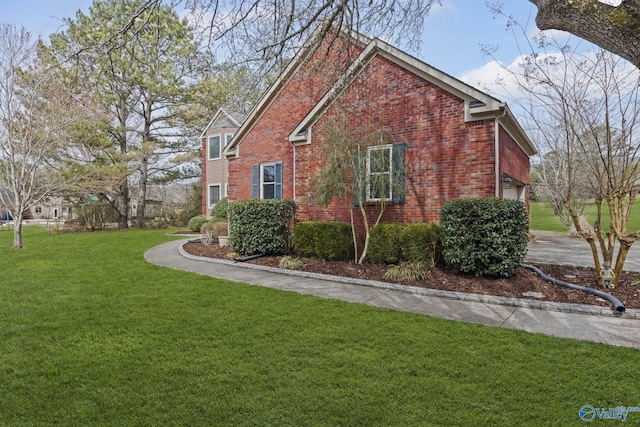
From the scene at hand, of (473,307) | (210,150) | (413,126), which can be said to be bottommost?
(473,307)

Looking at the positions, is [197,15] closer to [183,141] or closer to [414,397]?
[414,397]

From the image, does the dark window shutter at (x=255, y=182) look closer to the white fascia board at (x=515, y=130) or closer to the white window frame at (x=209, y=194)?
the white fascia board at (x=515, y=130)

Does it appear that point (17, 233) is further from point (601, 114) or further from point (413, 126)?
point (601, 114)

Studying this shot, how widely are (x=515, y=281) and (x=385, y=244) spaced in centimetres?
268

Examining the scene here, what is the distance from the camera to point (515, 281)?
641 centimetres

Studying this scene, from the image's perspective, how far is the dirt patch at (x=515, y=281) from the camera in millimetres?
5531

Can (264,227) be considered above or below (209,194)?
below

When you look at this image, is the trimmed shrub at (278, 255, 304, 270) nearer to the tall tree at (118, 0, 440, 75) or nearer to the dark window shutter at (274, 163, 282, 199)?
the dark window shutter at (274, 163, 282, 199)

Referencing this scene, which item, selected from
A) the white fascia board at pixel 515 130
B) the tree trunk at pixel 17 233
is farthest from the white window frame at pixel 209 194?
the white fascia board at pixel 515 130

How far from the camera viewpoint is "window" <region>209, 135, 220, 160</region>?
21.1 metres

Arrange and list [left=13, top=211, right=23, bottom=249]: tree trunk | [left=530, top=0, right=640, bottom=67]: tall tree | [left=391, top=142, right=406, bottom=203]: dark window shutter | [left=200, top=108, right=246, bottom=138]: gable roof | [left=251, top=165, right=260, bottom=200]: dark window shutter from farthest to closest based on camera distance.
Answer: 1. [left=200, top=108, right=246, bottom=138]: gable roof
2. [left=251, top=165, right=260, bottom=200]: dark window shutter
3. [left=13, top=211, right=23, bottom=249]: tree trunk
4. [left=391, top=142, right=406, bottom=203]: dark window shutter
5. [left=530, top=0, right=640, bottom=67]: tall tree

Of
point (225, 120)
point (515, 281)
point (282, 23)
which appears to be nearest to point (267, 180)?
point (282, 23)

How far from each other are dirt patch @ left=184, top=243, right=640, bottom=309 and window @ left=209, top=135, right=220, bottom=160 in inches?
578

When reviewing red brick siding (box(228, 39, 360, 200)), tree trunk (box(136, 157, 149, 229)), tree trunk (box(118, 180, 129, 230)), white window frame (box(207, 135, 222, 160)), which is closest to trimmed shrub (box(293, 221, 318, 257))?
red brick siding (box(228, 39, 360, 200))
